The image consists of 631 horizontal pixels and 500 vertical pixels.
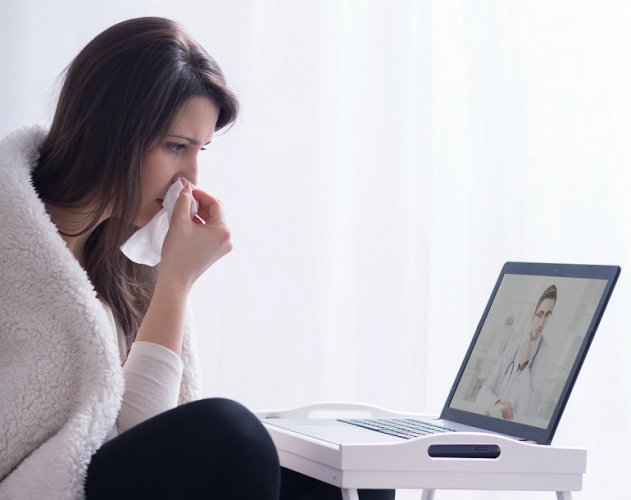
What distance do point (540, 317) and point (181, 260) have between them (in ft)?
1.59

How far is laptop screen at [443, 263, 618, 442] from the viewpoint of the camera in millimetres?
756

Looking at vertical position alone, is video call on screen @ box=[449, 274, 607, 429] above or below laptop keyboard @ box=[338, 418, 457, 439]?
above

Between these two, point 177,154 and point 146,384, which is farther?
point 177,154

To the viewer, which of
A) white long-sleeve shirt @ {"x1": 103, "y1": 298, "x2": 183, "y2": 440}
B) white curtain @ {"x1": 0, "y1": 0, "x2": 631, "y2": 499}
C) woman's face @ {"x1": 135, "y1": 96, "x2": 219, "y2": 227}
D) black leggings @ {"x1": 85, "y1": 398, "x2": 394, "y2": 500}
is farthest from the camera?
white curtain @ {"x1": 0, "y1": 0, "x2": 631, "y2": 499}

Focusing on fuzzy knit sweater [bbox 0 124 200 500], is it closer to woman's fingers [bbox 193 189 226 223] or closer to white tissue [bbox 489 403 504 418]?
woman's fingers [bbox 193 189 226 223]

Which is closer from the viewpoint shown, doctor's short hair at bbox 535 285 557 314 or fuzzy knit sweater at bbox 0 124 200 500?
fuzzy knit sweater at bbox 0 124 200 500

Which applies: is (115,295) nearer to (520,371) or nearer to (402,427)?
(402,427)

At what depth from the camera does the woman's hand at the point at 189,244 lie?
78cm

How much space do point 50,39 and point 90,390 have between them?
100 centimetres

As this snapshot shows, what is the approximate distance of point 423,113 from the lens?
1.46m

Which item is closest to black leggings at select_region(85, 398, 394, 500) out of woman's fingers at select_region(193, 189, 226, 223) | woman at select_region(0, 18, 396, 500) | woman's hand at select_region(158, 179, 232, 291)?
woman at select_region(0, 18, 396, 500)

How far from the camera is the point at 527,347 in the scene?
0.83 m

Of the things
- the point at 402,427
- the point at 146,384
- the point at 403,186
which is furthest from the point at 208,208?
the point at 403,186

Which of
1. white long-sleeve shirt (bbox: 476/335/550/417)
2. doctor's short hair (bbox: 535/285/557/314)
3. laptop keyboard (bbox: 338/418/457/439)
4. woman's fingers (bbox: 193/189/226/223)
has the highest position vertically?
doctor's short hair (bbox: 535/285/557/314)
